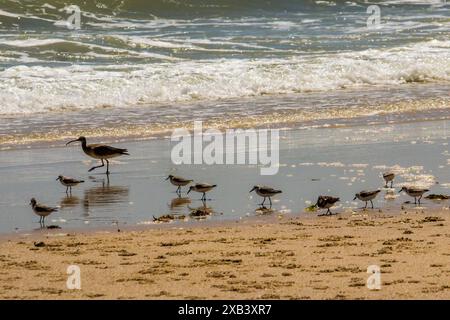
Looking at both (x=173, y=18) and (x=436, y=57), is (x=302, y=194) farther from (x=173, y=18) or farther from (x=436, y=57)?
(x=173, y=18)

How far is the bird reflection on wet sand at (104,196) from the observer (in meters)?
11.9

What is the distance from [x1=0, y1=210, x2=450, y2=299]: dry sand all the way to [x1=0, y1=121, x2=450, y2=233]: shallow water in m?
0.69

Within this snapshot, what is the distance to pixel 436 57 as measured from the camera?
85.3 feet

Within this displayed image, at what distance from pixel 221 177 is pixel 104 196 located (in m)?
1.53

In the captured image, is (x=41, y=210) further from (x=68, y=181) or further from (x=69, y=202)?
(x=68, y=181)

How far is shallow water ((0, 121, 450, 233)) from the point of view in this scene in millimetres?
11469

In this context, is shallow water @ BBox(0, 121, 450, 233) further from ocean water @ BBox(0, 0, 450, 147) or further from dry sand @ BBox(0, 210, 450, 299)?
ocean water @ BBox(0, 0, 450, 147)

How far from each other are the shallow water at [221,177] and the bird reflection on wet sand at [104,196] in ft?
0.03

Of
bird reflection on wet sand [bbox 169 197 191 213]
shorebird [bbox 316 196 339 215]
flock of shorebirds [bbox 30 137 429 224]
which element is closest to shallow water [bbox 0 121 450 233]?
bird reflection on wet sand [bbox 169 197 191 213]

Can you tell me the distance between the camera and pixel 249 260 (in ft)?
30.3

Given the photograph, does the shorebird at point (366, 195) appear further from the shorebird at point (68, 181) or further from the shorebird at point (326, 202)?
the shorebird at point (68, 181)

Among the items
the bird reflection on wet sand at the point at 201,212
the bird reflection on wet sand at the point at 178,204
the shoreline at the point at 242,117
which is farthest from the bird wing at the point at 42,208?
the shoreline at the point at 242,117
